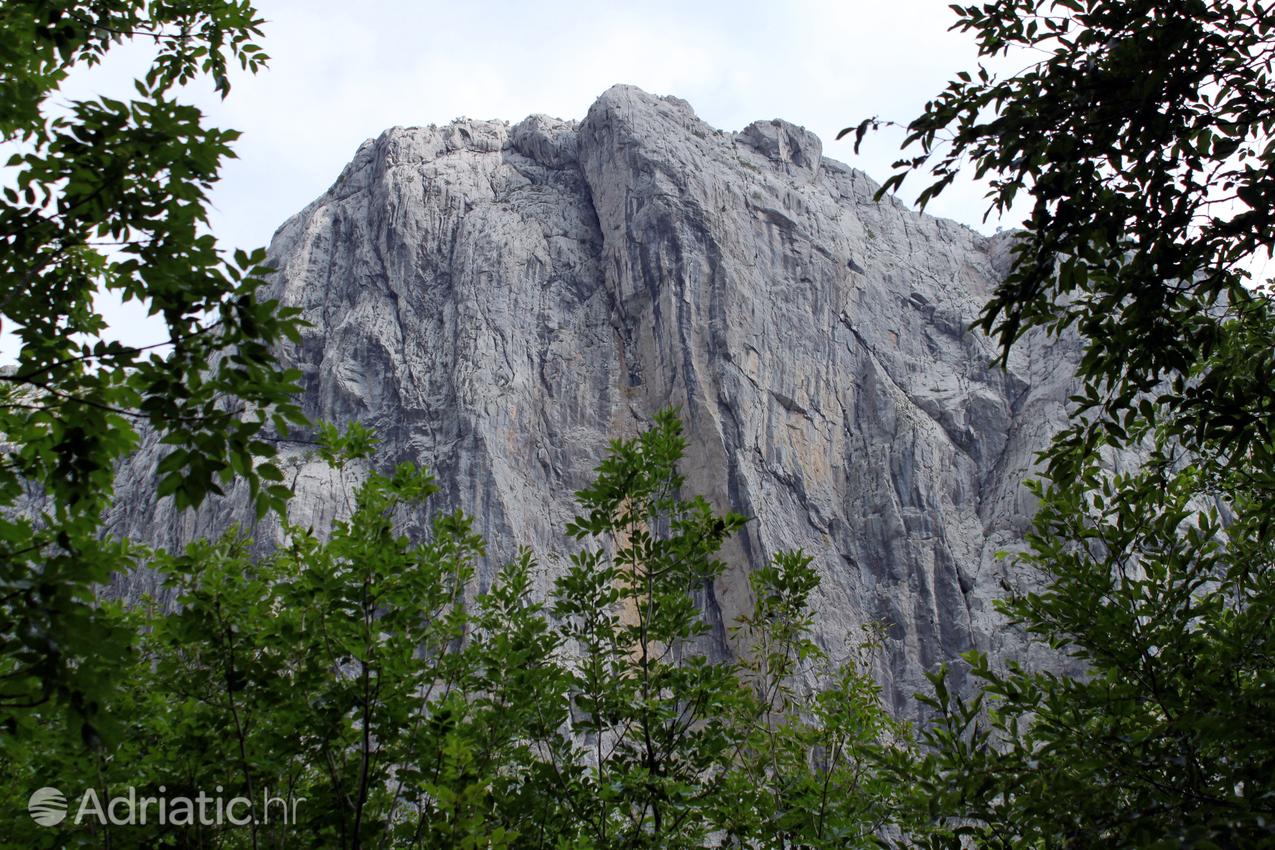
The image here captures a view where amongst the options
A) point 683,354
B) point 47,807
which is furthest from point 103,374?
point 683,354

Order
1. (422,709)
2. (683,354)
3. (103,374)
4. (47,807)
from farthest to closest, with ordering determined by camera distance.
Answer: (683,354), (422,709), (47,807), (103,374)

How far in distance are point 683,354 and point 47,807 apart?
4312cm

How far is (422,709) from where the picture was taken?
539 centimetres

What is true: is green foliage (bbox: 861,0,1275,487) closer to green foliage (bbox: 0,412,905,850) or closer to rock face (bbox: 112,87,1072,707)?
green foliage (bbox: 0,412,905,850)

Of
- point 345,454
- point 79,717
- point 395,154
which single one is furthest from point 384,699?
point 395,154

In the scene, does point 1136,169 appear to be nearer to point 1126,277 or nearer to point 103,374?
point 1126,277

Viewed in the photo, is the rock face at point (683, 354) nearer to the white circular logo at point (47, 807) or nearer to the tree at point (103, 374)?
the white circular logo at point (47, 807)

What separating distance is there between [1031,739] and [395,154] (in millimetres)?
57457

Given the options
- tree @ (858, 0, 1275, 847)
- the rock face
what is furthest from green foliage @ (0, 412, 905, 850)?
the rock face

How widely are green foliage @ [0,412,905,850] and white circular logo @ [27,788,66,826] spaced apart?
61 mm

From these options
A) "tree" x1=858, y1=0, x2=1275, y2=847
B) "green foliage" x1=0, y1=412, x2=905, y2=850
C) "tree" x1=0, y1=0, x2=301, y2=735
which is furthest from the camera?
"green foliage" x1=0, y1=412, x2=905, y2=850

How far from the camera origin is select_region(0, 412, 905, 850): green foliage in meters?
4.68

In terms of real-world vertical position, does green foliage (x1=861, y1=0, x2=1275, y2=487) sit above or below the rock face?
below

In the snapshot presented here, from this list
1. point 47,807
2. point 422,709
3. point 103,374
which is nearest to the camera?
point 103,374
